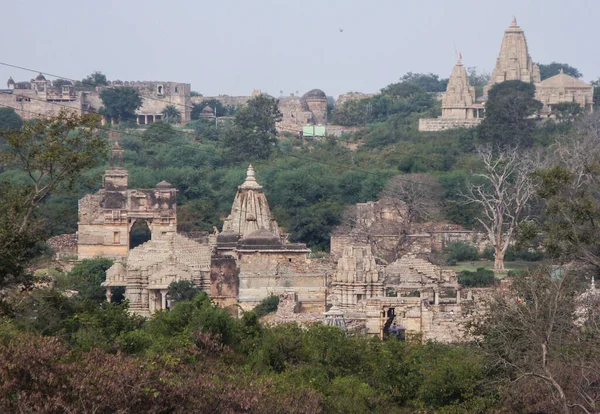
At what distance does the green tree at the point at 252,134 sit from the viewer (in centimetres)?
6938

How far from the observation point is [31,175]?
24.4 metres

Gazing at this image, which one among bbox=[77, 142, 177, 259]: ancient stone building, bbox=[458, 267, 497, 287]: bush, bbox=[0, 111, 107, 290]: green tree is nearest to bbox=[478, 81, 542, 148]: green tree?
bbox=[77, 142, 177, 259]: ancient stone building

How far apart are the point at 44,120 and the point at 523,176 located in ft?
83.0

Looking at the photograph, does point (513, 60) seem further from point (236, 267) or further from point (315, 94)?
point (236, 267)

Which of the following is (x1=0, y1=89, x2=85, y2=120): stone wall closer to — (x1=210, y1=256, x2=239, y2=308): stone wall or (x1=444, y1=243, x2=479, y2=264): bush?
(x1=444, y1=243, x2=479, y2=264): bush

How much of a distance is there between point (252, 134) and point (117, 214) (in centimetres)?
1762

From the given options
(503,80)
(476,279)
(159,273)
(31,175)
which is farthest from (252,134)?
(31,175)

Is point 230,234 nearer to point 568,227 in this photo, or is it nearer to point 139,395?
point 568,227

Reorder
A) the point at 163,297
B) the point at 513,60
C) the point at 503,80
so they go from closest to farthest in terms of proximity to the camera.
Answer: the point at 163,297, the point at 503,80, the point at 513,60

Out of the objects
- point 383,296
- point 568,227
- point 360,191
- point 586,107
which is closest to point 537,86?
point 586,107

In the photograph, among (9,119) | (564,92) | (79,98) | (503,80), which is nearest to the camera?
(9,119)

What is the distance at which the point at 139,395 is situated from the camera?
790 inches

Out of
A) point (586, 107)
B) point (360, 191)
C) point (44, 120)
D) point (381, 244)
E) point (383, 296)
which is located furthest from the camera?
point (586, 107)

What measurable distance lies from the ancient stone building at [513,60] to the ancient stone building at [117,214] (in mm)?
34574
